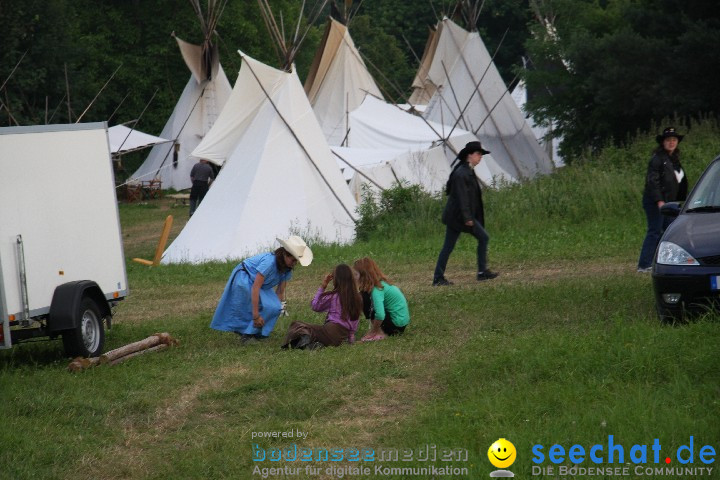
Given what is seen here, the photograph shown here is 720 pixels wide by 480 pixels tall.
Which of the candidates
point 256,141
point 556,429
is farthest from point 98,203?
point 256,141

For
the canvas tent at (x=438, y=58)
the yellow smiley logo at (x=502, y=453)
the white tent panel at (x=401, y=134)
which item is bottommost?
the yellow smiley logo at (x=502, y=453)

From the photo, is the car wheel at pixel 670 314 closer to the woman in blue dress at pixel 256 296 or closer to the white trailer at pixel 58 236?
the woman in blue dress at pixel 256 296

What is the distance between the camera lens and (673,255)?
27.6ft

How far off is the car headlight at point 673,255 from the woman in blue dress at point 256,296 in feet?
9.74

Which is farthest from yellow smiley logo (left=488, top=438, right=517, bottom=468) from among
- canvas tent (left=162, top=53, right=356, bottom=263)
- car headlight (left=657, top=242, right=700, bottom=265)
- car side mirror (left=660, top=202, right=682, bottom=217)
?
canvas tent (left=162, top=53, right=356, bottom=263)

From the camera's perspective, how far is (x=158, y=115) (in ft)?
132

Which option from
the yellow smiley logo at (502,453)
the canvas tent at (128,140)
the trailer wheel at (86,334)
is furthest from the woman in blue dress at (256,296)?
the canvas tent at (128,140)

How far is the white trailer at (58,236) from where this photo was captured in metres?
9.05

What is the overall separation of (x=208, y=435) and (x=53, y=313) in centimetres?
284

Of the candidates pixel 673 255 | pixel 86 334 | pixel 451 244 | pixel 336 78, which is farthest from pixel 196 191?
pixel 673 255

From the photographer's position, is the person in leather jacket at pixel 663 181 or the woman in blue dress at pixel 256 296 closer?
the woman in blue dress at pixel 256 296

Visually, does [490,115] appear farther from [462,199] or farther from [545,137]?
[462,199]

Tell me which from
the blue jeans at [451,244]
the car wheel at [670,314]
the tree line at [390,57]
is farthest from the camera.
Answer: the tree line at [390,57]

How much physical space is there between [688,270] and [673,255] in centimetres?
25
